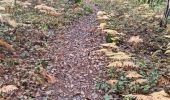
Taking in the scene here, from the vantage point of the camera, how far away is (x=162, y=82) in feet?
29.5

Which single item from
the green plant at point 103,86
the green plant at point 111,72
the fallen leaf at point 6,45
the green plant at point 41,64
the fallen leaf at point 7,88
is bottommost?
the green plant at point 103,86

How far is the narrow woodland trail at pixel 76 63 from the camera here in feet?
28.1

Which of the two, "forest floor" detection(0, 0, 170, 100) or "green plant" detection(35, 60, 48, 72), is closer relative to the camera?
"forest floor" detection(0, 0, 170, 100)

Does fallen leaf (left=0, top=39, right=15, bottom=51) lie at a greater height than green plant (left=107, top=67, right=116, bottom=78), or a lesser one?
greater

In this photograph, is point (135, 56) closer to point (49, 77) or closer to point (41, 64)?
point (41, 64)

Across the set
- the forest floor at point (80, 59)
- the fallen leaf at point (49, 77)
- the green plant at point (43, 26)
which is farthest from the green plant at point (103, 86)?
the green plant at point (43, 26)

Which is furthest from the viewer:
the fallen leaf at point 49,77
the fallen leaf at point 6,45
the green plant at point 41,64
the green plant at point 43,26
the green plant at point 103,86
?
the green plant at point 43,26

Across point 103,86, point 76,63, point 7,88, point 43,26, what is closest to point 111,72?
point 103,86

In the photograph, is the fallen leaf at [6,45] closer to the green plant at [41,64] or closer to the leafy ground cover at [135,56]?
the green plant at [41,64]

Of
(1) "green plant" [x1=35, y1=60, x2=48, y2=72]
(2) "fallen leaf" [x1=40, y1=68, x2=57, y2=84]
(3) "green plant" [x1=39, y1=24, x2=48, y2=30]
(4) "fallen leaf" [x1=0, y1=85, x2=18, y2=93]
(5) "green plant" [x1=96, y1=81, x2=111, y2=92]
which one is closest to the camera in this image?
(4) "fallen leaf" [x1=0, y1=85, x2=18, y2=93]

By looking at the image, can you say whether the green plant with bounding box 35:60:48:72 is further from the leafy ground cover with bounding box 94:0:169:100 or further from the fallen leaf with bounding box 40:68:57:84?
the leafy ground cover with bounding box 94:0:169:100

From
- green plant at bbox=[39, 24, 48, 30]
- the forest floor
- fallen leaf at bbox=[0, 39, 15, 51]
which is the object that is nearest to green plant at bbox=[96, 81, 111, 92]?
the forest floor

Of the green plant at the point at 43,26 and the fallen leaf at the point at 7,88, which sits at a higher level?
the green plant at the point at 43,26

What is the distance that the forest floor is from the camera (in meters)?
8.50
